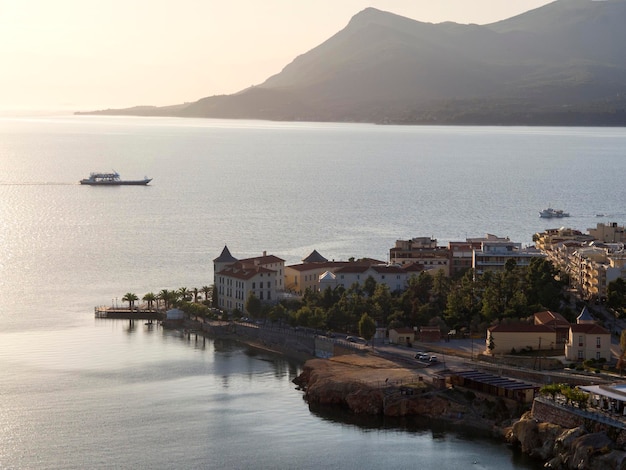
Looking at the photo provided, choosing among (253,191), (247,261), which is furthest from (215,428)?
(253,191)

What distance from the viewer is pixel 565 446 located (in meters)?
29.1

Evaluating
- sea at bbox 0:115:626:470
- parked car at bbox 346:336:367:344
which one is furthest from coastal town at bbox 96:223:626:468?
sea at bbox 0:115:626:470

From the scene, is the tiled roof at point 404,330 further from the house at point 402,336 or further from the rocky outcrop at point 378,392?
the rocky outcrop at point 378,392

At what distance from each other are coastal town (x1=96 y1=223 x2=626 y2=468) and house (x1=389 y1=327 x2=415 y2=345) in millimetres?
46

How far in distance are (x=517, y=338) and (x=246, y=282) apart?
12906 millimetres

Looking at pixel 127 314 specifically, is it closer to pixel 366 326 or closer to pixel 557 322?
pixel 366 326

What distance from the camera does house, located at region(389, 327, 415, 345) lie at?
133 ft

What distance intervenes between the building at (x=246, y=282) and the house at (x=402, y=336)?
7.93 metres

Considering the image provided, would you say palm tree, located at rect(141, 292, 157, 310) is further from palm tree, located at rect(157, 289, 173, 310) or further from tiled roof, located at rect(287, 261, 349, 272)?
tiled roof, located at rect(287, 261, 349, 272)

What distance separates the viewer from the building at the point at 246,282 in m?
47.9

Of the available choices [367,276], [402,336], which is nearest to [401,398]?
[402,336]

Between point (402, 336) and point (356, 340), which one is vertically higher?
point (402, 336)

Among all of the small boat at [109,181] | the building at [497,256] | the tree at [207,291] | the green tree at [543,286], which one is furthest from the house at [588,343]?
the small boat at [109,181]

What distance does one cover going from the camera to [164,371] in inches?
1510
